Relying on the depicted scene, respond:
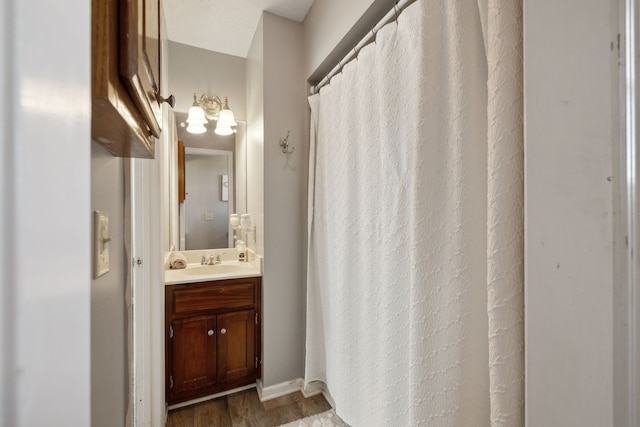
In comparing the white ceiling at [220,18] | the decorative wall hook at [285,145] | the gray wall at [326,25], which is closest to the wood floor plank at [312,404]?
the decorative wall hook at [285,145]

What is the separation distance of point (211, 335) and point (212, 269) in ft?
1.79

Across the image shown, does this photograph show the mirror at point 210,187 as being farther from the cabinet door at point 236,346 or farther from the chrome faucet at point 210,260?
the cabinet door at point 236,346

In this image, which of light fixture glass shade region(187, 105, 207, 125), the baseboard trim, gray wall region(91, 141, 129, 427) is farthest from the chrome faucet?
gray wall region(91, 141, 129, 427)

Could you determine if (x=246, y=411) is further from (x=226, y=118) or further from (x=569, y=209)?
(x=226, y=118)

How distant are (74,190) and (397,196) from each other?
0.98 meters

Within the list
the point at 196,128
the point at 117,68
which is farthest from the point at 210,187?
the point at 117,68

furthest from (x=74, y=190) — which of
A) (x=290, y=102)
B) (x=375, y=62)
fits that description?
(x=290, y=102)

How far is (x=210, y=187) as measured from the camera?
2424mm

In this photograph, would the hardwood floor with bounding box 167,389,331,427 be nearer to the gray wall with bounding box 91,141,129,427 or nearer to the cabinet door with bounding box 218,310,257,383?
the cabinet door with bounding box 218,310,257,383

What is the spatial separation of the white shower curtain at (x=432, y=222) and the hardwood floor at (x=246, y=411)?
0.39 meters

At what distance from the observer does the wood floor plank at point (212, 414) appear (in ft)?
5.40

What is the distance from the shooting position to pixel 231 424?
1.64 m

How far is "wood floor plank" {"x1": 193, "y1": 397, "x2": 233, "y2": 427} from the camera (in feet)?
5.40

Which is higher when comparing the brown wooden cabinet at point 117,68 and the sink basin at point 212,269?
the brown wooden cabinet at point 117,68
